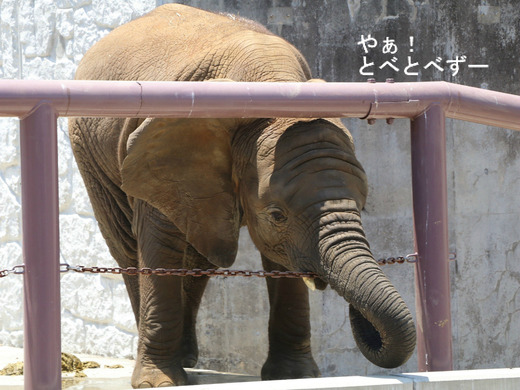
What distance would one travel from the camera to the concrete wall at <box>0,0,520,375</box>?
6.02m

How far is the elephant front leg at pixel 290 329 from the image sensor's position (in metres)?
5.27

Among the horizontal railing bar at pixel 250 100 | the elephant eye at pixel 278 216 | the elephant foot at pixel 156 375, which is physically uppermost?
the horizontal railing bar at pixel 250 100

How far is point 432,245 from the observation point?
3023mm

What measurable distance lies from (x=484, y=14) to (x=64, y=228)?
3.02 meters

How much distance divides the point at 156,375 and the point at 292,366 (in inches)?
29.1

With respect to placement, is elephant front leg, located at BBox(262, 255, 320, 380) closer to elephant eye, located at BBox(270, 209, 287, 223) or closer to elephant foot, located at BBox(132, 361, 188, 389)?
elephant foot, located at BBox(132, 361, 188, 389)

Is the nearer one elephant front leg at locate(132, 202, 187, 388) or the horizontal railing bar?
the horizontal railing bar

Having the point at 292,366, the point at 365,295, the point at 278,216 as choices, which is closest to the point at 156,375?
the point at 292,366

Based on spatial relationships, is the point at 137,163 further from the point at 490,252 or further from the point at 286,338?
the point at 490,252

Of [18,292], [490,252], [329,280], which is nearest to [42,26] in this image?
[18,292]

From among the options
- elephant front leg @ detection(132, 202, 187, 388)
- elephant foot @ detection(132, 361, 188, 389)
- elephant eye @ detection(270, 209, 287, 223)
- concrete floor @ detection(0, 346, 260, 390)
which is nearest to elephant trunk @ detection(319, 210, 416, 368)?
elephant eye @ detection(270, 209, 287, 223)

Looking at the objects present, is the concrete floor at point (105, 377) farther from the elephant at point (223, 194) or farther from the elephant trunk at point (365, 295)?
the elephant trunk at point (365, 295)

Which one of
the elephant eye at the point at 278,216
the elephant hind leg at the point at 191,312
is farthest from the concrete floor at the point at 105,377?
the elephant eye at the point at 278,216

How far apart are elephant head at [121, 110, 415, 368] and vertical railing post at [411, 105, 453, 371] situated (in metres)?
0.20
